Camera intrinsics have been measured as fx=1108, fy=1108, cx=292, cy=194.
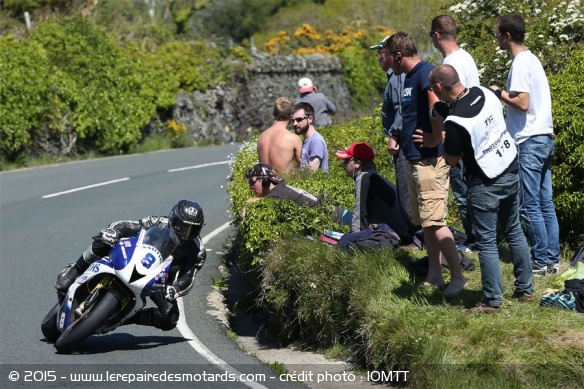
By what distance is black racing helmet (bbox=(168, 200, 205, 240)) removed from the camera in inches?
375

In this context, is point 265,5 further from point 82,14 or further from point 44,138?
point 44,138

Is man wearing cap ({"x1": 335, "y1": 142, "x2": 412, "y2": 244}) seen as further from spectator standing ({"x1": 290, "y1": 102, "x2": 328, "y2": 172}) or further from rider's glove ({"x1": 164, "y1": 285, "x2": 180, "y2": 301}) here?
rider's glove ({"x1": 164, "y1": 285, "x2": 180, "y2": 301})

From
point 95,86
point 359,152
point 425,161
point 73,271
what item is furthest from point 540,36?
point 95,86

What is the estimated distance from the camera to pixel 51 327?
9.84 m

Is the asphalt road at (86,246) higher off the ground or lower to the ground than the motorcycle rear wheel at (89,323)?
lower

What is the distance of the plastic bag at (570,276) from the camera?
9.23 meters

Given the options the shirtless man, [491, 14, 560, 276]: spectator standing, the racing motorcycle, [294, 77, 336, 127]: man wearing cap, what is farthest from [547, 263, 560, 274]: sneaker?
[294, 77, 336, 127]: man wearing cap

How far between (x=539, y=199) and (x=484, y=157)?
172 cm

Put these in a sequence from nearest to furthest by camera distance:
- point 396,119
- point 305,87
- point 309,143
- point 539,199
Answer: point 539,199 → point 396,119 → point 309,143 → point 305,87

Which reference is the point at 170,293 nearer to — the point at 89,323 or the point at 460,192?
the point at 89,323

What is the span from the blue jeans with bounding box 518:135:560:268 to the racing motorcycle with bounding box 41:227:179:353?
314 centimetres

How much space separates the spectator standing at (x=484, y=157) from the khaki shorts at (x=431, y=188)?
68cm

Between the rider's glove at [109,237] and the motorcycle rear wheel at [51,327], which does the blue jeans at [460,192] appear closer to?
the rider's glove at [109,237]

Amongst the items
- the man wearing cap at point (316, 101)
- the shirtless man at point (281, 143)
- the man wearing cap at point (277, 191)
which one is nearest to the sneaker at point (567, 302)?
the man wearing cap at point (277, 191)
